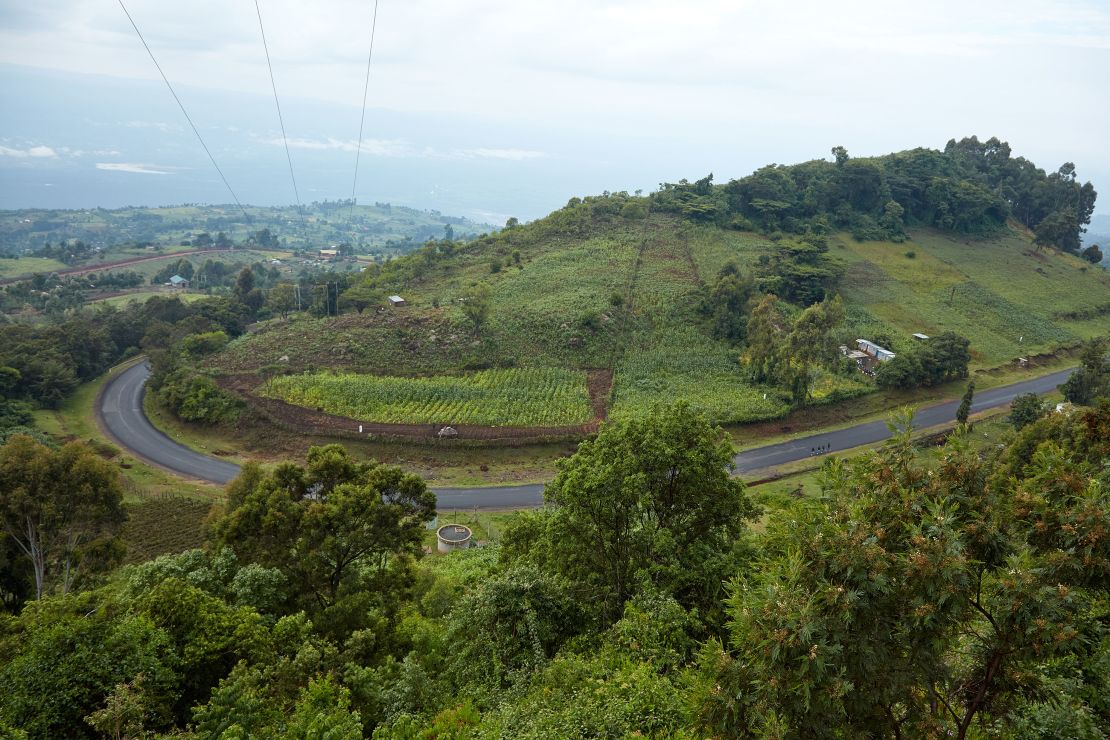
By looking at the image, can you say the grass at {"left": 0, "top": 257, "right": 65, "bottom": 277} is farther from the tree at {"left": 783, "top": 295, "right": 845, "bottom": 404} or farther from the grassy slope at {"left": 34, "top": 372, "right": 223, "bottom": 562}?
the tree at {"left": 783, "top": 295, "right": 845, "bottom": 404}

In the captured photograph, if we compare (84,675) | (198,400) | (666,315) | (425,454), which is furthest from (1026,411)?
(198,400)

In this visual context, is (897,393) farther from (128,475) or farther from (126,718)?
(128,475)

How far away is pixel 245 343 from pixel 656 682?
42.4 m

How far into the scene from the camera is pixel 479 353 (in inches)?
1544

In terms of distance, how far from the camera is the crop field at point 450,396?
33.0 metres

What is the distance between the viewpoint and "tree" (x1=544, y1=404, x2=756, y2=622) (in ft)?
37.8

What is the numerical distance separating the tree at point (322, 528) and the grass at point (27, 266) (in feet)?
340

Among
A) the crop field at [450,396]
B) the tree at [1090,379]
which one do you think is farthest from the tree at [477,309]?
the tree at [1090,379]

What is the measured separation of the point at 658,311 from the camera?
1774 inches

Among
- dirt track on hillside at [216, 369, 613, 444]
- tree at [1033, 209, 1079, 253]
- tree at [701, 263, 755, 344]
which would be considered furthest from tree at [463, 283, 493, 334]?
tree at [1033, 209, 1079, 253]

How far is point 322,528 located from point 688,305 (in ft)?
118

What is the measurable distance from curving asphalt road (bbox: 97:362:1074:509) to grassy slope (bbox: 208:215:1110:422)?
2.87m

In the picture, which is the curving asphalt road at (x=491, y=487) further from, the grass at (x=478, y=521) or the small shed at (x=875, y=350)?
the small shed at (x=875, y=350)

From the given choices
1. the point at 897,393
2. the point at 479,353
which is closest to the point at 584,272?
the point at 479,353
